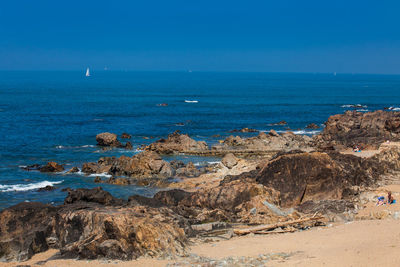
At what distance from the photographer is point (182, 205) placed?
88.0ft

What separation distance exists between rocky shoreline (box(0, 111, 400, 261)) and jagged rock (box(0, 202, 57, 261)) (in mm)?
43

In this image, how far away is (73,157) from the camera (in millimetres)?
48625

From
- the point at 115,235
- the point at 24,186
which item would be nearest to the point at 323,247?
the point at 115,235

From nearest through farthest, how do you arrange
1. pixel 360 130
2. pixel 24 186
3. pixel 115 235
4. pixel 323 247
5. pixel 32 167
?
1. pixel 323 247
2. pixel 115 235
3. pixel 24 186
4. pixel 32 167
5. pixel 360 130

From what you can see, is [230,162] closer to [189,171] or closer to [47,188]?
[189,171]

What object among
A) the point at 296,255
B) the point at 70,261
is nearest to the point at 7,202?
the point at 70,261

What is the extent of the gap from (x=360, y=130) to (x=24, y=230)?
155 feet

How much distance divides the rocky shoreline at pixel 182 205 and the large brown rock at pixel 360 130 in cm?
552

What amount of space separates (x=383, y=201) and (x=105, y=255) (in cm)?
1591

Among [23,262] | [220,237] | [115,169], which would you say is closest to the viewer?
[23,262]

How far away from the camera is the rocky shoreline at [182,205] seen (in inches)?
719

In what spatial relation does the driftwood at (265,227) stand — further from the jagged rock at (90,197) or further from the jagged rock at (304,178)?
the jagged rock at (90,197)

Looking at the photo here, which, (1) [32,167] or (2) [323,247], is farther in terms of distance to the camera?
(1) [32,167]

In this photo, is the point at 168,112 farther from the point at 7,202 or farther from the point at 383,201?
the point at 383,201
